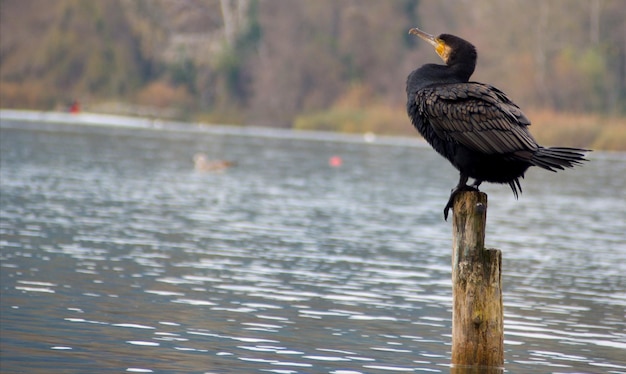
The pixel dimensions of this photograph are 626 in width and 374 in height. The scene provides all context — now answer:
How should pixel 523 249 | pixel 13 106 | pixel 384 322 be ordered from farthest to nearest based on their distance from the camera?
pixel 13 106 < pixel 523 249 < pixel 384 322

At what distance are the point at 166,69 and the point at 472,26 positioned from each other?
2179 cm

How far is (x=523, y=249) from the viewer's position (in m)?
23.3

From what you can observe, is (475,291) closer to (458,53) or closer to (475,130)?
(475,130)

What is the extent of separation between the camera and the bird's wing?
1110 centimetres

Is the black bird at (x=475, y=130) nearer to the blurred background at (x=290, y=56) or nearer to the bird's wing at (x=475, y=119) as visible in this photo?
the bird's wing at (x=475, y=119)

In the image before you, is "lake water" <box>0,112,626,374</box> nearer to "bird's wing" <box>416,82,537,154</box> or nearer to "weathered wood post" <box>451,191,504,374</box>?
"weathered wood post" <box>451,191,504,374</box>

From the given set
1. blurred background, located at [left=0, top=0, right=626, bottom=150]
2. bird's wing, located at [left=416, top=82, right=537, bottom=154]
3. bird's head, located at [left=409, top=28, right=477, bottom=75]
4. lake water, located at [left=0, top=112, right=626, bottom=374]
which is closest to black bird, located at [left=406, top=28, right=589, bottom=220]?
bird's wing, located at [left=416, top=82, right=537, bottom=154]

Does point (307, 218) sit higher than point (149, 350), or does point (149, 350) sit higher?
point (307, 218)

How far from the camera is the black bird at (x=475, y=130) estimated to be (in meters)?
11.1

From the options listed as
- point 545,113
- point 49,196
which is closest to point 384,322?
point 49,196

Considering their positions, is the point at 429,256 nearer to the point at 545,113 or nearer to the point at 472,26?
the point at 545,113

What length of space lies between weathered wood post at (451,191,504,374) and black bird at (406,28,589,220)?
198 millimetres

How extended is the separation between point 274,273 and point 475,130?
297 inches

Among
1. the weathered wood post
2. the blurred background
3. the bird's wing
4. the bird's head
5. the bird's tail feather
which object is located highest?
the blurred background
